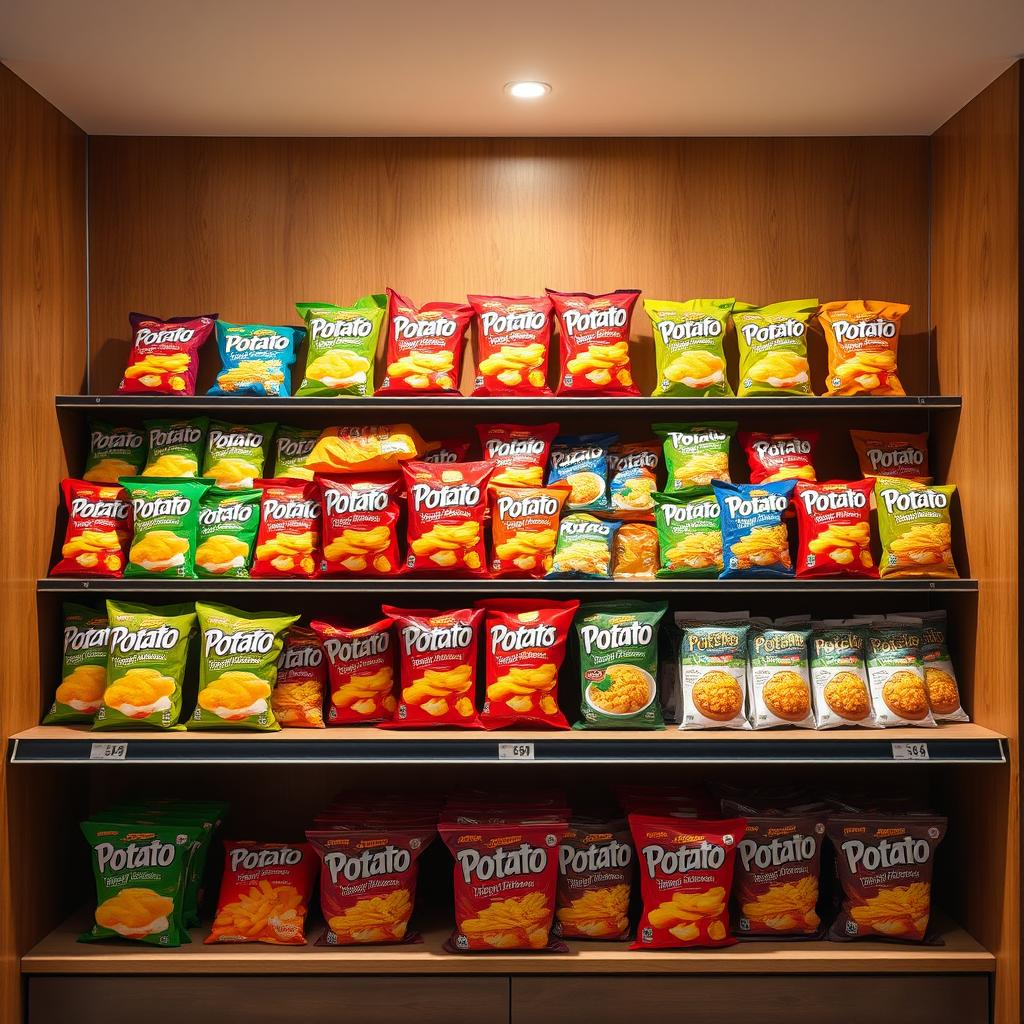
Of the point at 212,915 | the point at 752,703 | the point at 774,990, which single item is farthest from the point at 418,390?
the point at 774,990

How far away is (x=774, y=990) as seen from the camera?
2723 mm

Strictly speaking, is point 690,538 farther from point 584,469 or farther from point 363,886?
point 363,886

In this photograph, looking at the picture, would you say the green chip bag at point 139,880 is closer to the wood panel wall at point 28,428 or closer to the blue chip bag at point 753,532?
the wood panel wall at point 28,428

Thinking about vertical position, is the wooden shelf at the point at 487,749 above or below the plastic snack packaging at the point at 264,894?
above

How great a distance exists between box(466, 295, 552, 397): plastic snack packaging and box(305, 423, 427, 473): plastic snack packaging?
278 millimetres

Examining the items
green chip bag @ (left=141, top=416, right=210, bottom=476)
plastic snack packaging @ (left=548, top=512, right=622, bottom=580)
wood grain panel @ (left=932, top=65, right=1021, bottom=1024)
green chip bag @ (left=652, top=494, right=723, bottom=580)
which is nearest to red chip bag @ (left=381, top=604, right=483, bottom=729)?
plastic snack packaging @ (left=548, top=512, right=622, bottom=580)

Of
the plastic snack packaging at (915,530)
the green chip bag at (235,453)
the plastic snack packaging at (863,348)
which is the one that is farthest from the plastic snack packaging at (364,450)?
the plastic snack packaging at (915,530)

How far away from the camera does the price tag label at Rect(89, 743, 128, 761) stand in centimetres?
268

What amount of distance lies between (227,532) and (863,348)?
1996 millimetres

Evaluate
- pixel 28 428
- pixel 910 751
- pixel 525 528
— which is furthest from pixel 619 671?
pixel 28 428

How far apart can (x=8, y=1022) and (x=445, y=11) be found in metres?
2.84

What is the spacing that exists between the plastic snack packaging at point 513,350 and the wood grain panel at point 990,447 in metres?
1.25

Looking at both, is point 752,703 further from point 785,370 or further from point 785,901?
point 785,370

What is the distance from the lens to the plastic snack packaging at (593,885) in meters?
2.81
